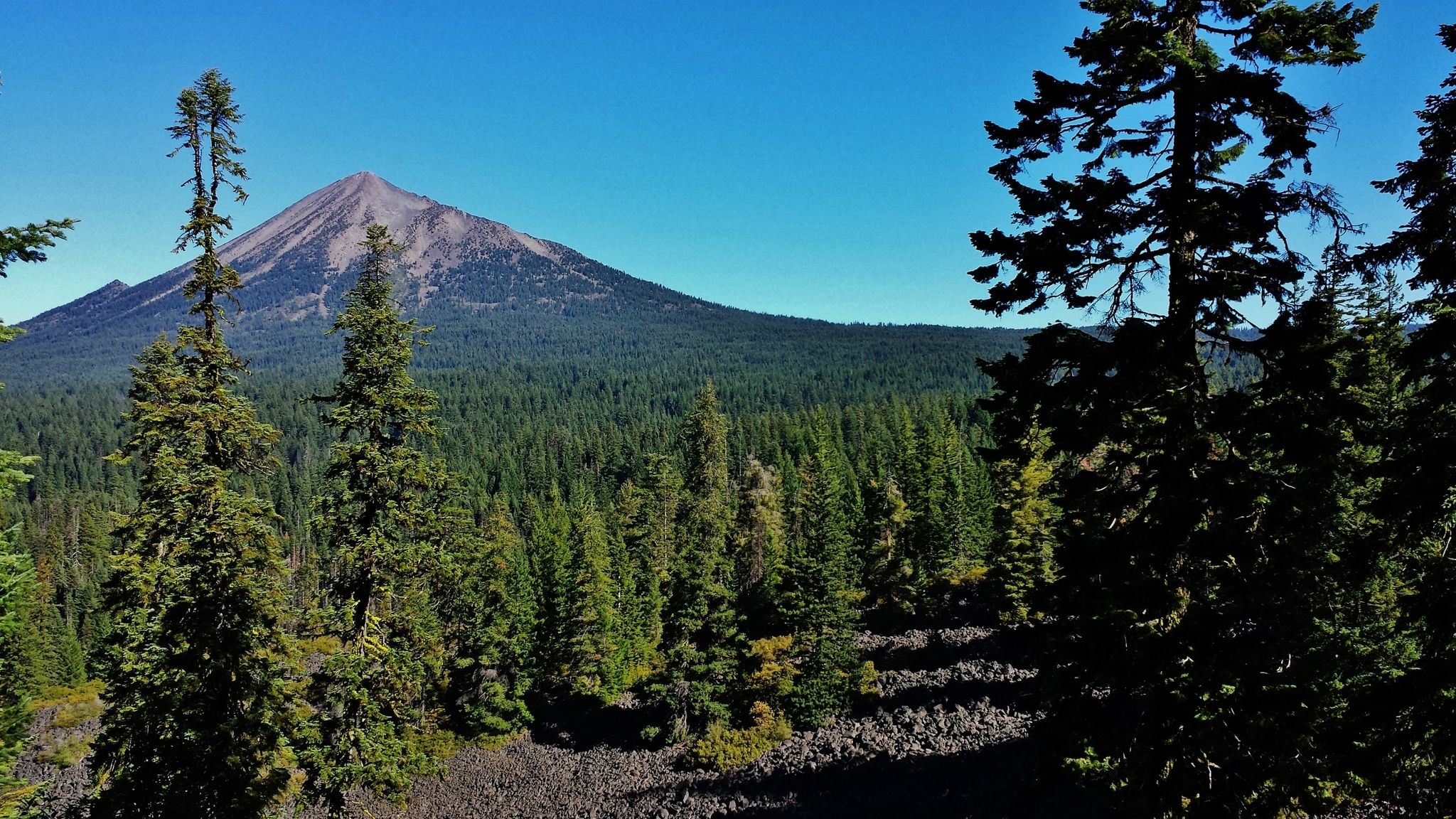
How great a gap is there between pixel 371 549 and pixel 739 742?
22.0 meters

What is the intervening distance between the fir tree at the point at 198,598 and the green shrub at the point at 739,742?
19445 millimetres

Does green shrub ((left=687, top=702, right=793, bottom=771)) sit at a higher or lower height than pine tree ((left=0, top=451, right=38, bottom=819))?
lower

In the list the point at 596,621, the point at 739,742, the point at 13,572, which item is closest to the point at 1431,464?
the point at 13,572

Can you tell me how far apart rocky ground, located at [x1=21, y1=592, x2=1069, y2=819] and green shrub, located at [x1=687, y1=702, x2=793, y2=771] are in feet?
1.54

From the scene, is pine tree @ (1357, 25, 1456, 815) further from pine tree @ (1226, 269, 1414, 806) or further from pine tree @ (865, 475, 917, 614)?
pine tree @ (865, 475, 917, 614)

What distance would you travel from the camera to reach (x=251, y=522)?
13953mm

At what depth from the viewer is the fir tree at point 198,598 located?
1303cm

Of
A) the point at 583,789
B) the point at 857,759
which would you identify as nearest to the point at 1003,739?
the point at 857,759

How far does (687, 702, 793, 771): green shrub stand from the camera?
30078mm

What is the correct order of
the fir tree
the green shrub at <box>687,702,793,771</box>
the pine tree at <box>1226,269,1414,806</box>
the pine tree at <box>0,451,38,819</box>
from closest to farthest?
1. the pine tree at <box>1226,269,1414,806</box>
2. the pine tree at <box>0,451,38,819</box>
3. the fir tree
4. the green shrub at <box>687,702,793,771</box>

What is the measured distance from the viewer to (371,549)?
13516mm

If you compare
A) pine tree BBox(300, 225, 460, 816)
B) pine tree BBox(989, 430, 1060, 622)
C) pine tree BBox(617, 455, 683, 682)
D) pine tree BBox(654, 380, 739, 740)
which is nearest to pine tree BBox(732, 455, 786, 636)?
pine tree BBox(617, 455, 683, 682)

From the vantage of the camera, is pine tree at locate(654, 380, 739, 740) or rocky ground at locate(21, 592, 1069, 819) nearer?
rocky ground at locate(21, 592, 1069, 819)

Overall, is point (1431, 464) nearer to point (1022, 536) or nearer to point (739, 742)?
point (1022, 536)
